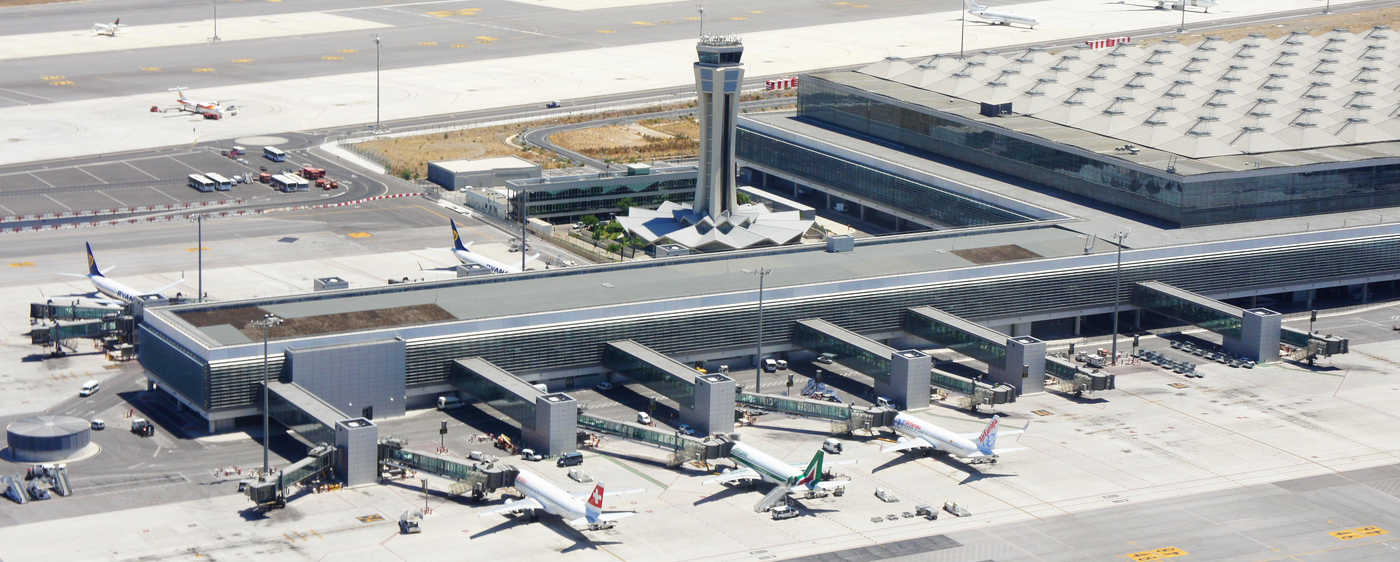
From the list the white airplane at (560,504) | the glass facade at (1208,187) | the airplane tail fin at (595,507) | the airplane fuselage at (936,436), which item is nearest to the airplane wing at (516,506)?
the white airplane at (560,504)

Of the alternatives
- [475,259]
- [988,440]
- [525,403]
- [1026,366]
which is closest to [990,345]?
[1026,366]

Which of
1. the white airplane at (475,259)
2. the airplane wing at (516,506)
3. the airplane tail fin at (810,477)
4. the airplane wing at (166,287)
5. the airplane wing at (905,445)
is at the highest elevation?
the white airplane at (475,259)

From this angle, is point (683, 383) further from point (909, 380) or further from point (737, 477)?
point (909, 380)

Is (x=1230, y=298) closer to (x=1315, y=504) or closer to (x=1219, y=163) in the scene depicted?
(x=1219, y=163)

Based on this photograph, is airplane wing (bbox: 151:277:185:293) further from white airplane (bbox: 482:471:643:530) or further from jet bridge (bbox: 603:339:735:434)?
white airplane (bbox: 482:471:643:530)

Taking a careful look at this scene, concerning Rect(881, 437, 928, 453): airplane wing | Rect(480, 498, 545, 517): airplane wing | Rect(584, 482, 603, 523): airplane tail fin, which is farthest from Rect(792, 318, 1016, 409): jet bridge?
Rect(480, 498, 545, 517): airplane wing

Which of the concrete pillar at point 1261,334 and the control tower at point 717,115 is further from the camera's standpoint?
the control tower at point 717,115

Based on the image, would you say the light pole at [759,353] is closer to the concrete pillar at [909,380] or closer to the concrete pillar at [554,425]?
the concrete pillar at [909,380]
